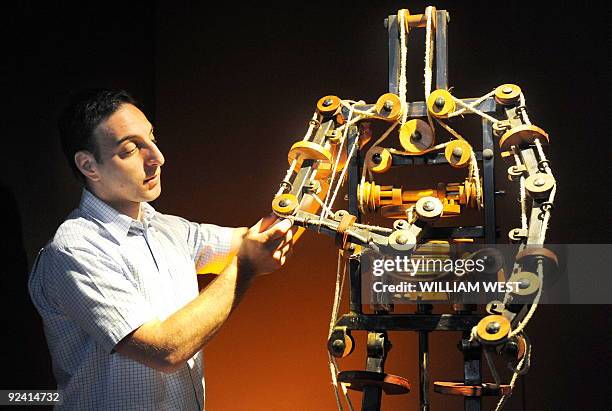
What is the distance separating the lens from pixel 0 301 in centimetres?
194

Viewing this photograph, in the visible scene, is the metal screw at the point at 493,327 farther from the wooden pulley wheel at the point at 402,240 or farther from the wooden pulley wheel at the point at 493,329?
the wooden pulley wheel at the point at 402,240

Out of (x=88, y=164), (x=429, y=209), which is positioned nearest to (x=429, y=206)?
(x=429, y=209)

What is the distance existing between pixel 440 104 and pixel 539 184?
0.25 m

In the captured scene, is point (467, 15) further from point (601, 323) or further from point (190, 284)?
point (190, 284)

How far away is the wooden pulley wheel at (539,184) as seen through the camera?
1.57 meters

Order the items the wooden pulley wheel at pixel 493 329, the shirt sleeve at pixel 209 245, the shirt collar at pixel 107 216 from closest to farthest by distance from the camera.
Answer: the wooden pulley wheel at pixel 493 329
the shirt collar at pixel 107 216
the shirt sleeve at pixel 209 245

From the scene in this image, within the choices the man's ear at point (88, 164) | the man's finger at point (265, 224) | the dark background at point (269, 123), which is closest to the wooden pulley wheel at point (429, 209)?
the man's finger at point (265, 224)

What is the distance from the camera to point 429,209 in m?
1.60

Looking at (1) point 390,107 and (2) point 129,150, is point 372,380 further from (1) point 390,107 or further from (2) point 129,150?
(2) point 129,150

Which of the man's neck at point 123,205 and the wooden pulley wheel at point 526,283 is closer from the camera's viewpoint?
the wooden pulley wheel at point 526,283

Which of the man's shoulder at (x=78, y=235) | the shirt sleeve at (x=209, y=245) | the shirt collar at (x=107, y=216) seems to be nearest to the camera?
the man's shoulder at (x=78, y=235)

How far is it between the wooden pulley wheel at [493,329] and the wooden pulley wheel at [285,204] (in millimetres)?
413

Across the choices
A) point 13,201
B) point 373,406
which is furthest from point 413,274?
point 13,201

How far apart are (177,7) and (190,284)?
1083mm
